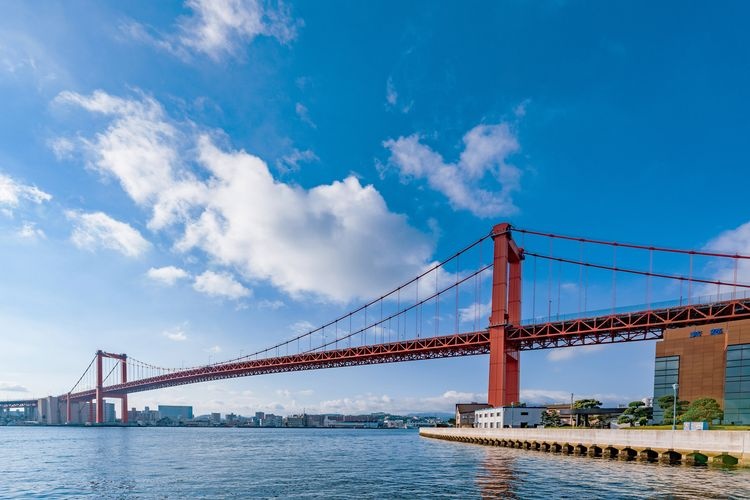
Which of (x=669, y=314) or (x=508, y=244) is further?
(x=508, y=244)

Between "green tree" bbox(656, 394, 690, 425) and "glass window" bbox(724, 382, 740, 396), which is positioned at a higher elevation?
"glass window" bbox(724, 382, 740, 396)

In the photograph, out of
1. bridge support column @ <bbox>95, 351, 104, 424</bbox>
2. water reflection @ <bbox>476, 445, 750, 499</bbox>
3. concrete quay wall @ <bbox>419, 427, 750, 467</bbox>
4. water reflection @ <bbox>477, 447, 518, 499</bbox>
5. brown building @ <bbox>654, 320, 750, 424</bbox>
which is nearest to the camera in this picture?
water reflection @ <bbox>476, 445, 750, 499</bbox>

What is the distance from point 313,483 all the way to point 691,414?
140 ft

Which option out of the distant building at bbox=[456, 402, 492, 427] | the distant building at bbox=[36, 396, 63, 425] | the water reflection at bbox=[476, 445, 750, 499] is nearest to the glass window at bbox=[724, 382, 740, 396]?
the water reflection at bbox=[476, 445, 750, 499]

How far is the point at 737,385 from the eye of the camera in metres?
58.8

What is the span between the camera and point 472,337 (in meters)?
74.6

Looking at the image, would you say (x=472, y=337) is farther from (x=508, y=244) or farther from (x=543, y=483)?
(x=543, y=483)

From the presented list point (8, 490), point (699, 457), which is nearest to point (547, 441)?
point (699, 457)

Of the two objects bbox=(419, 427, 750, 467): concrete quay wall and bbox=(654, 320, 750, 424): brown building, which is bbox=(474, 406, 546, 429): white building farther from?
bbox=(654, 320, 750, 424): brown building

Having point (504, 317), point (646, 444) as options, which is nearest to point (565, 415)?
point (504, 317)

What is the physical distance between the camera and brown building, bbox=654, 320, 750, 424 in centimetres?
5841

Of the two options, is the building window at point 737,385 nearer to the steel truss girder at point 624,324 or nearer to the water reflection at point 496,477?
the steel truss girder at point 624,324

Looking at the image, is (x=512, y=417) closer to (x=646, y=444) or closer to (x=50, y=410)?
(x=646, y=444)

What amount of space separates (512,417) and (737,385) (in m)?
25.3
